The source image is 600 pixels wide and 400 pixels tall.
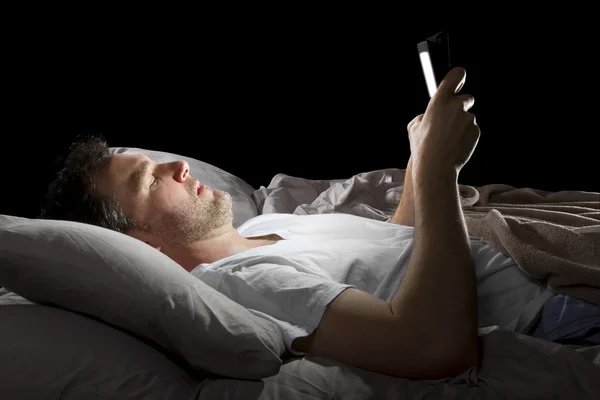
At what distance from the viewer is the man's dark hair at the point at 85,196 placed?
4.97ft

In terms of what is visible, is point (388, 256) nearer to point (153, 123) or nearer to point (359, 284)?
point (359, 284)

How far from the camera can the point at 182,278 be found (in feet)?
3.53

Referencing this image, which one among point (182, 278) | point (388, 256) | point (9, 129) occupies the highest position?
point (9, 129)

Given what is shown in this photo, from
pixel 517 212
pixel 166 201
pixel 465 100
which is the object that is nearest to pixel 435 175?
pixel 465 100

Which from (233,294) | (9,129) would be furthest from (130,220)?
(9,129)

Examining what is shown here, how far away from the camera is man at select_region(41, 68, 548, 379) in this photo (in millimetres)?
1029

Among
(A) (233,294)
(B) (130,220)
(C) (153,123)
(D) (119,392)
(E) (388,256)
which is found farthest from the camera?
(C) (153,123)

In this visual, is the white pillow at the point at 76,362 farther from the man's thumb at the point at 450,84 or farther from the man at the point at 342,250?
the man's thumb at the point at 450,84

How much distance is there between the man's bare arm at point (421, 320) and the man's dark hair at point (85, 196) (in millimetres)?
622

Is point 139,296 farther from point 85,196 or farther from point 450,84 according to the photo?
point 450,84

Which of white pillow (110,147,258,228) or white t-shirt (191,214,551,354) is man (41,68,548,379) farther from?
white pillow (110,147,258,228)

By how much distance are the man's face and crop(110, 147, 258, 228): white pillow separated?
1.88 ft

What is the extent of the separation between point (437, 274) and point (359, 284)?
258 millimetres

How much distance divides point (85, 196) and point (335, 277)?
2.14 ft
